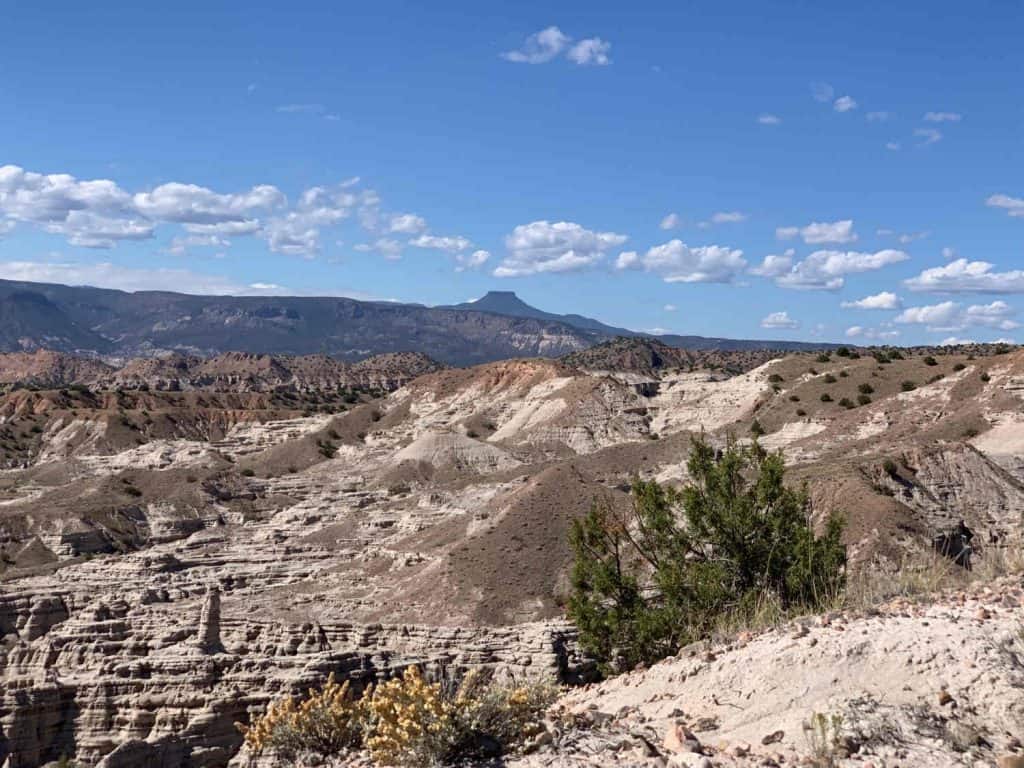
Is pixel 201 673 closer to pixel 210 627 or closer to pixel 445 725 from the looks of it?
pixel 210 627

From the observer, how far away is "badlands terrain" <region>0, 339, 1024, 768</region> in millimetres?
9289

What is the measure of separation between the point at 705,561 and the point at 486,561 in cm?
2019

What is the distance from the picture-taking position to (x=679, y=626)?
53.9ft

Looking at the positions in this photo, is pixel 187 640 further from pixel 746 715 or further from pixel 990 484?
pixel 990 484

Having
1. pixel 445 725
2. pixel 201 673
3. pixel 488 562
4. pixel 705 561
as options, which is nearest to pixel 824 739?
pixel 445 725

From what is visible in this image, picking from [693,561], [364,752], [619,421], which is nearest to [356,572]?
[693,561]

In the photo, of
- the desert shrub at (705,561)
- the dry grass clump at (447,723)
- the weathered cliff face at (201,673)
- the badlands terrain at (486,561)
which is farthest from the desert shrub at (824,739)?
the weathered cliff face at (201,673)

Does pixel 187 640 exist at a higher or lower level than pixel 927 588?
lower

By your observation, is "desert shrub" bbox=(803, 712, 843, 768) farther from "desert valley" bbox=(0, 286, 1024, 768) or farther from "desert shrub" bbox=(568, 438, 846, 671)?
"desert shrub" bbox=(568, 438, 846, 671)

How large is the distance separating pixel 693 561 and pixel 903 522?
16708 mm

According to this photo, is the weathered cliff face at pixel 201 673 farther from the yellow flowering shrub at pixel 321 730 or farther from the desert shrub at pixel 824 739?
the desert shrub at pixel 824 739

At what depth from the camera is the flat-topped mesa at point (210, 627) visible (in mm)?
30923

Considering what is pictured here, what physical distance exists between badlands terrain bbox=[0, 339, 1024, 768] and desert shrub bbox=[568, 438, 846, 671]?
6.11ft

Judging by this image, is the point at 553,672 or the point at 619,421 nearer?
the point at 553,672
